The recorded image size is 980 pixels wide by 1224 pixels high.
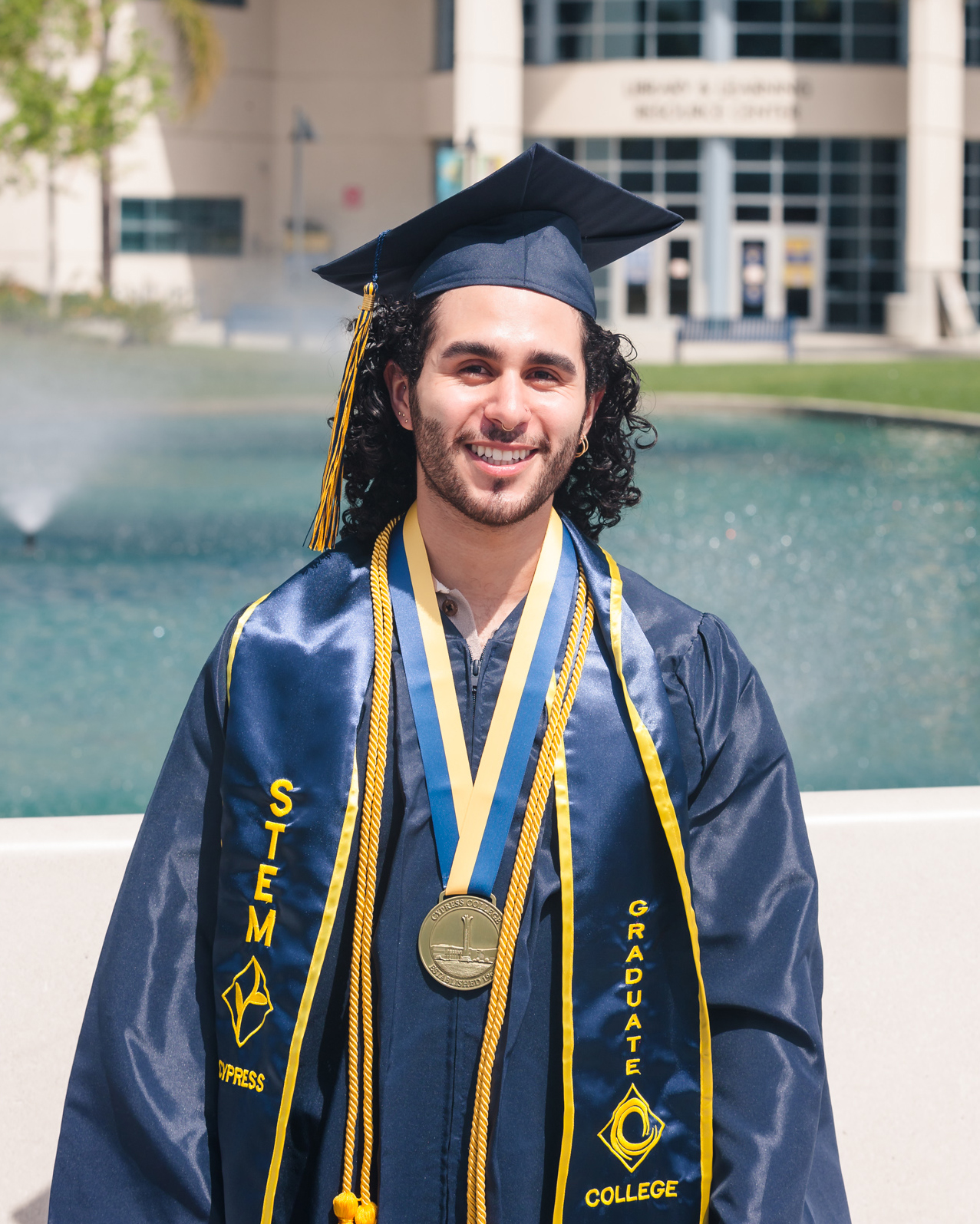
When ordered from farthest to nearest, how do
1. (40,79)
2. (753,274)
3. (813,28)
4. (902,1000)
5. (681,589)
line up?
1. (753,274)
2. (813,28)
3. (40,79)
4. (681,589)
5. (902,1000)

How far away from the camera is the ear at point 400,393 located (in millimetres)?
2146

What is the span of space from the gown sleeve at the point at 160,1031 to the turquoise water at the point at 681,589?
3677mm

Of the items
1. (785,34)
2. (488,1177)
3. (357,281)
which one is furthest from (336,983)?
(785,34)

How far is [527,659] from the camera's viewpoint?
1960 mm

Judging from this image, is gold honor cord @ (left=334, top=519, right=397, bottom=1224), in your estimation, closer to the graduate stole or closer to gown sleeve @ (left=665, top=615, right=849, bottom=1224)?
the graduate stole

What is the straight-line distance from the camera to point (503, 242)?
2020 mm

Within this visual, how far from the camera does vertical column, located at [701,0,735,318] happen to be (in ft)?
101

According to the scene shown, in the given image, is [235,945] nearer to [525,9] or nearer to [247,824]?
[247,824]

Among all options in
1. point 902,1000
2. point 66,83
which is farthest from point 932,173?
point 902,1000

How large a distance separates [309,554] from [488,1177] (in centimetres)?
875

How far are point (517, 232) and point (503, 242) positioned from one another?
0.03m

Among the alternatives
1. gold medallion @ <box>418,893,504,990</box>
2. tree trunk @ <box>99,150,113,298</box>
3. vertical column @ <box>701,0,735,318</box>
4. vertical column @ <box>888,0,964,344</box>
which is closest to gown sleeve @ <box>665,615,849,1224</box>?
gold medallion @ <box>418,893,504,990</box>

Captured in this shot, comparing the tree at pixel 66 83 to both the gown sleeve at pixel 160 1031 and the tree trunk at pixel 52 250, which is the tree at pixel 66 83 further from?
the gown sleeve at pixel 160 1031

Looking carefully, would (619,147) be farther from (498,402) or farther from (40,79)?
(498,402)
